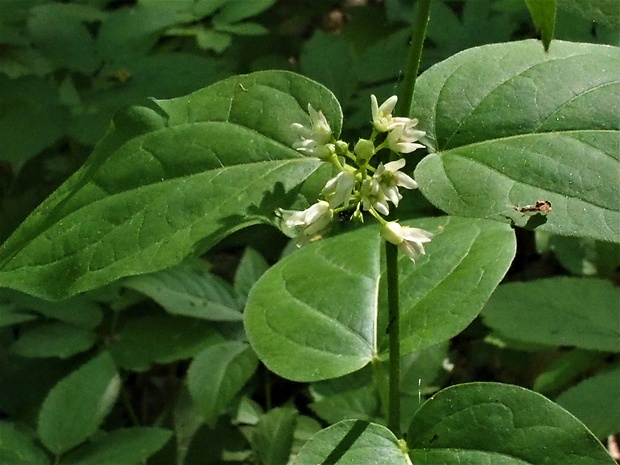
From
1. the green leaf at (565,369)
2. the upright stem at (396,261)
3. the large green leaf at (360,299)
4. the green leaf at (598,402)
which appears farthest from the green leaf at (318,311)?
the green leaf at (565,369)

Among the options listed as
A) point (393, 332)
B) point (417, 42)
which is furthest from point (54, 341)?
point (417, 42)

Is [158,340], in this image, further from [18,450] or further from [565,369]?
[565,369]

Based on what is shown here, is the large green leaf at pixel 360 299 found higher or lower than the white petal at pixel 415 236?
lower

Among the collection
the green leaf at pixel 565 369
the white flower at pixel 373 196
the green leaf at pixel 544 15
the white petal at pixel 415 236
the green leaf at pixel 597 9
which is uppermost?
the green leaf at pixel 544 15

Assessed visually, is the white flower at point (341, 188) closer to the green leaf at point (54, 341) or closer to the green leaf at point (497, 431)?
the green leaf at point (497, 431)

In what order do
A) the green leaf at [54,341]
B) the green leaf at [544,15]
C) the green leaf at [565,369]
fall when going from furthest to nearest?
the green leaf at [565,369] → the green leaf at [54,341] → the green leaf at [544,15]

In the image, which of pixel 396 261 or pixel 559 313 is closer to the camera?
pixel 396 261

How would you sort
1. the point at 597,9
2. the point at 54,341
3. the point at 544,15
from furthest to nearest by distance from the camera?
the point at 54,341
the point at 597,9
the point at 544,15

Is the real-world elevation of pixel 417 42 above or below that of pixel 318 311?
above
